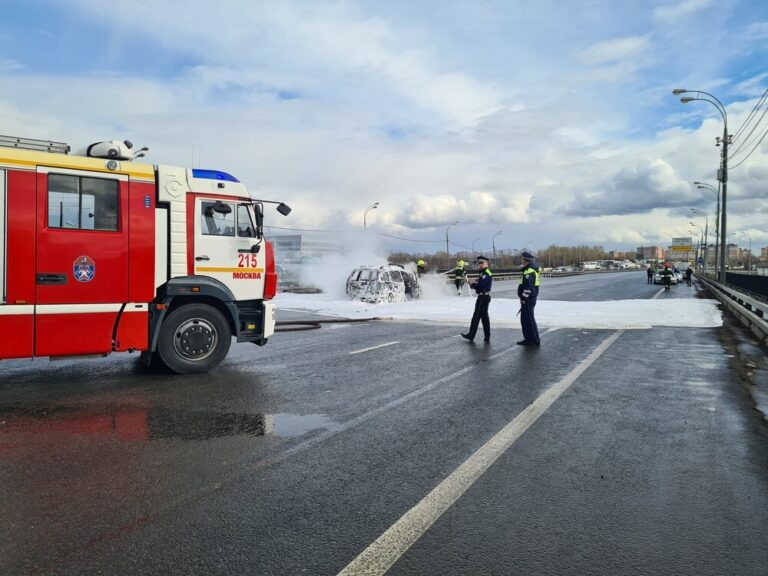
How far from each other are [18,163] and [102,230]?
1.21 m

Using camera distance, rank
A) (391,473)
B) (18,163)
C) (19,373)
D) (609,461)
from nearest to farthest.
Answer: (391,473) < (609,461) < (18,163) < (19,373)

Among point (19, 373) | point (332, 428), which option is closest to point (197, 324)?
point (19, 373)

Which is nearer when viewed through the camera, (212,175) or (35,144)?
(35,144)

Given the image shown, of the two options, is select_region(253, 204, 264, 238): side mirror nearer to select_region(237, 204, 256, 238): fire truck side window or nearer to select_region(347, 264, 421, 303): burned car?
select_region(237, 204, 256, 238): fire truck side window

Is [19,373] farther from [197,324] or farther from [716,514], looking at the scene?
[716,514]

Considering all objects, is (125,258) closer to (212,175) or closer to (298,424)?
(212,175)

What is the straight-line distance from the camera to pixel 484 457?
15.4ft

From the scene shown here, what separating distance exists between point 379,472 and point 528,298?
27.3ft

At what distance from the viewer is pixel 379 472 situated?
4.34 metres

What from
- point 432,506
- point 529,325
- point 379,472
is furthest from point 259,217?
point 432,506

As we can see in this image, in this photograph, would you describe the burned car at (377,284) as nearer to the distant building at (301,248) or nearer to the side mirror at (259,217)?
the distant building at (301,248)

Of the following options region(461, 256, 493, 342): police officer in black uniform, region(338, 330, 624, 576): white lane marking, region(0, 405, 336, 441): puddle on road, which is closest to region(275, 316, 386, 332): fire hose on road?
region(461, 256, 493, 342): police officer in black uniform

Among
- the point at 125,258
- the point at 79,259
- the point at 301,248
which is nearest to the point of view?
the point at 79,259

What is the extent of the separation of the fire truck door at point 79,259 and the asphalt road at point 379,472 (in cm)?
72
